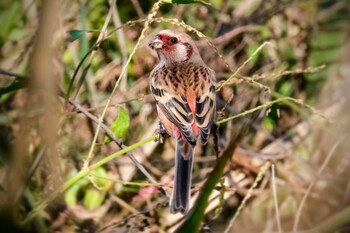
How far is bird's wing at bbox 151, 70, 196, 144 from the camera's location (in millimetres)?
3002

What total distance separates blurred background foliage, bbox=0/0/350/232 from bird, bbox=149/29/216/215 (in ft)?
1.11

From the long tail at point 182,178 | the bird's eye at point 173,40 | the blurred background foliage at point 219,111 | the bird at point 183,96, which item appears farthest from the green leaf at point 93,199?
the long tail at point 182,178

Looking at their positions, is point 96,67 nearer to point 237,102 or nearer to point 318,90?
point 237,102

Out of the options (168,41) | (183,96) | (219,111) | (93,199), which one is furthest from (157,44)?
(93,199)

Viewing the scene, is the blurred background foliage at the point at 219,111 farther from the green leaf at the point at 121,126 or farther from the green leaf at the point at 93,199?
the green leaf at the point at 121,126

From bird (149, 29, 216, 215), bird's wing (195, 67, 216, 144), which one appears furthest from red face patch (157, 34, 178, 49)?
bird's wing (195, 67, 216, 144)

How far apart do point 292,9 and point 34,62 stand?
452cm

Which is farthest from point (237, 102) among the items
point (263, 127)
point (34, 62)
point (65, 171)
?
point (34, 62)

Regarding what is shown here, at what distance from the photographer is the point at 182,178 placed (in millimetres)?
2684

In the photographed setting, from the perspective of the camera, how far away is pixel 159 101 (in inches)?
125

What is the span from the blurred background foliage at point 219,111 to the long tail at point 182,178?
1.44ft

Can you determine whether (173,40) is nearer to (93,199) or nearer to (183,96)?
(183,96)

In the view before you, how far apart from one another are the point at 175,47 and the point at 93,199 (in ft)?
4.18

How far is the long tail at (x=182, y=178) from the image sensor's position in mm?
2510
